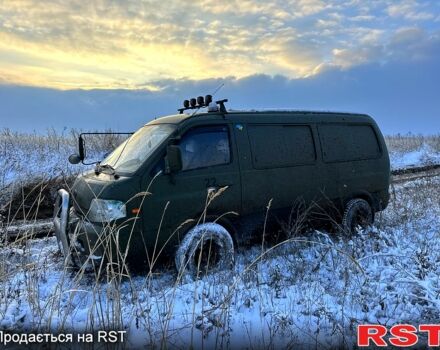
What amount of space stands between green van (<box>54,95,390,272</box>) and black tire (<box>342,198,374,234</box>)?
2cm

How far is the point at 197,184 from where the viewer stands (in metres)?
5.23

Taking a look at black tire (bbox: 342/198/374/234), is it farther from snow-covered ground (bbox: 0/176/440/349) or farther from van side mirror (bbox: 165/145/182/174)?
van side mirror (bbox: 165/145/182/174)

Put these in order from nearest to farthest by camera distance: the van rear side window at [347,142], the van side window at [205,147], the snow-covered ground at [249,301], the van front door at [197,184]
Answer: the snow-covered ground at [249,301]
the van front door at [197,184]
the van side window at [205,147]
the van rear side window at [347,142]

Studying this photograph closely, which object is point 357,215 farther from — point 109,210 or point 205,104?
point 109,210

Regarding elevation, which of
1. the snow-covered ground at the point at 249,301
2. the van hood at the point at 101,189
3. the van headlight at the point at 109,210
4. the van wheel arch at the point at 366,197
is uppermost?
the van hood at the point at 101,189

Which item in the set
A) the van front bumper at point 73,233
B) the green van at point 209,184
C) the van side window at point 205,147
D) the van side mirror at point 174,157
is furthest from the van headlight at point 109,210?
the van side window at point 205,147

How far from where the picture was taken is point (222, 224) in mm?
5402

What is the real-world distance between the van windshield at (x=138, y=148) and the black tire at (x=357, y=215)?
3285 mm

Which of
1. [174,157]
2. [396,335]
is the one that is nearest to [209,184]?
[174,157]

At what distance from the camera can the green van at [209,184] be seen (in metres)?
4.83

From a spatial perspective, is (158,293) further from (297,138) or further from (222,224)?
(297,138)

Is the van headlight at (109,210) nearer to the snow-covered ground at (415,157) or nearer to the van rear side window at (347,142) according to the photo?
the van rear side window at (347,142)

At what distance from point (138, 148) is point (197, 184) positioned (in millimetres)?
959

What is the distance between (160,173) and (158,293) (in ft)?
4.90
